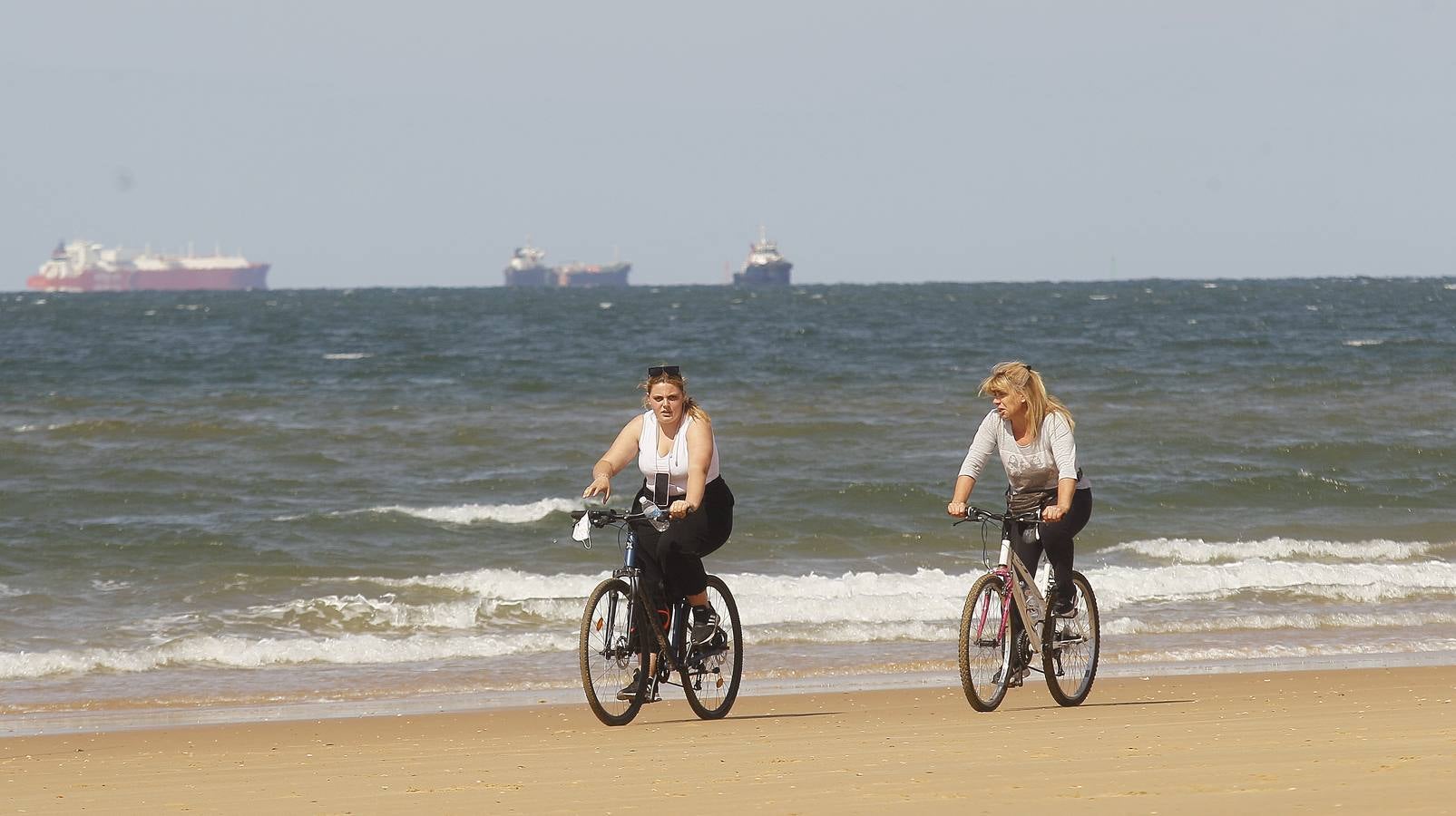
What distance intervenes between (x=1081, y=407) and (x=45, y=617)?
1826 cm

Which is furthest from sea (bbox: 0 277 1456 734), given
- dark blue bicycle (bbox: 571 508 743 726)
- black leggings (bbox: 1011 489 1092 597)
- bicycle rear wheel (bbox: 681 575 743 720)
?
black leggings (bbox: 1011 489 1092 597)

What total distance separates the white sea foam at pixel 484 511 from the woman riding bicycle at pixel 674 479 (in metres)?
9.00

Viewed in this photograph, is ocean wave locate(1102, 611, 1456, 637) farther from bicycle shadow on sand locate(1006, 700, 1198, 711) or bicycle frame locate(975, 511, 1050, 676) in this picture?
bicycle frame locate(975, 511, 1050, 676)

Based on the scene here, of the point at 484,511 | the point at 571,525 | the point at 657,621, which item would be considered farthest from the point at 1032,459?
the point at 484,511

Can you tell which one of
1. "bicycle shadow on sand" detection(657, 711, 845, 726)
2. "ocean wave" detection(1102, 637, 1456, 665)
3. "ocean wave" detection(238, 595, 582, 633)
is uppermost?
"ocean wave" detection(1102, 637, 1456, 665)

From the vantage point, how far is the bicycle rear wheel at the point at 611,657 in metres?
7.05

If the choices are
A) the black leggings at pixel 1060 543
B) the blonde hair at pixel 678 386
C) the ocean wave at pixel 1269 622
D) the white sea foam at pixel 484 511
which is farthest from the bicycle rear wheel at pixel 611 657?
the white sea foam at pixel 484 511

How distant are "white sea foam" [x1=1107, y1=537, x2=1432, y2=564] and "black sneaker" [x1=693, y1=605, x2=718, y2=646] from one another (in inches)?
303

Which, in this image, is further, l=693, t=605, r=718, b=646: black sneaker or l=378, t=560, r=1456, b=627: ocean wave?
l=378, t=560, r=1456, b=627: ocean wave

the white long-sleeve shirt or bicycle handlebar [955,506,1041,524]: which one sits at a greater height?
the white long-sleeve shirt

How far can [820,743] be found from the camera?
6.45m

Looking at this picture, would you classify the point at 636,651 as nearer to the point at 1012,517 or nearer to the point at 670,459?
the point at 670,459

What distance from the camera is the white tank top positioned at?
6.84 metres

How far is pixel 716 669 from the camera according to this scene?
7406 mm
